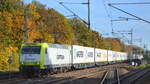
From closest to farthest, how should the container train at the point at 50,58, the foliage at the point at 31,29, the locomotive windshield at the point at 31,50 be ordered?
the container train at the point at 50,58 < the locomotive windshield at the point at 31,50 < the foliage at the point at 31,29

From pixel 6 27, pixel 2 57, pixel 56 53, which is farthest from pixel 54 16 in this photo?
pixel 56 53

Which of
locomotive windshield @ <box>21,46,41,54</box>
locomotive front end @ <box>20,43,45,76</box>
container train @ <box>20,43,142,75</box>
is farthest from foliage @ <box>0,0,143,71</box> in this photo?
locomotive front end @ <box>20,43,45,76</box>

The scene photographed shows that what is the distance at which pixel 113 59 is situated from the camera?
74062 millimetres

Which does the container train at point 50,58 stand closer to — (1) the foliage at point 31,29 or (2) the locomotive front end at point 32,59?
(2) the locomotive front end at point 32,59

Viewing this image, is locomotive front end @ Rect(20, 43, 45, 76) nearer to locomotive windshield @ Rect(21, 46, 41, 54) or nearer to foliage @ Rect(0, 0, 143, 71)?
locomotive windshield @ Rect(21, 46, 41, 54)

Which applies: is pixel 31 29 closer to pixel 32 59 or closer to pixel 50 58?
pixel 50 58

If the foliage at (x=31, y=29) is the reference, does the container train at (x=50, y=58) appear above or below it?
below

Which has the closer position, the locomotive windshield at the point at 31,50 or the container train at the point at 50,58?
the container train at the point at 50,58

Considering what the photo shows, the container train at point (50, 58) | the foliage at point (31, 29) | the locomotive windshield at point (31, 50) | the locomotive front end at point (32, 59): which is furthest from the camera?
the foliage at point (31, 29)

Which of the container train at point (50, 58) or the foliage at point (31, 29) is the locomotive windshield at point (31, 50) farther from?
the foliage at point (31, 29)

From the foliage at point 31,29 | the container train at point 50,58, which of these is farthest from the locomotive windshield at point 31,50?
the foliage at point 31,29

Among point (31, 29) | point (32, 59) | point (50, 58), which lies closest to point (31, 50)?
point (32, 59)

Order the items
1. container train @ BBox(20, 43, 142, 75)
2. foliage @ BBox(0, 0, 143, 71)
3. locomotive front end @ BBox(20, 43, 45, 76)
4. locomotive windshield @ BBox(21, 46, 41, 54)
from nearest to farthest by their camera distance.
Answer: locomotive front end @ BBox(20, 43, 45, 76) < container train @ BBox(20, 43, 142, 75) < locomotive windshield @ BBox(21, 46, 41, 54) < foliage @ BBox(0, 0, 143, 71)

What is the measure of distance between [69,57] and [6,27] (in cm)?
2283
